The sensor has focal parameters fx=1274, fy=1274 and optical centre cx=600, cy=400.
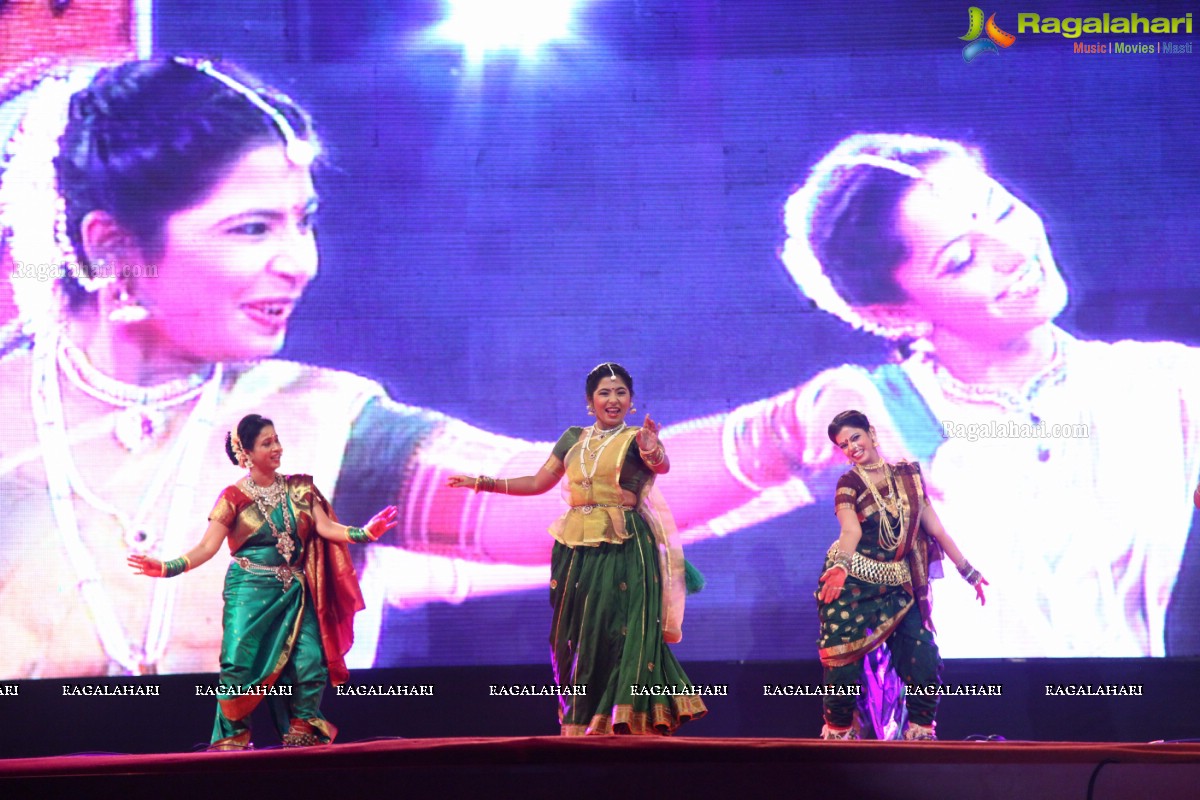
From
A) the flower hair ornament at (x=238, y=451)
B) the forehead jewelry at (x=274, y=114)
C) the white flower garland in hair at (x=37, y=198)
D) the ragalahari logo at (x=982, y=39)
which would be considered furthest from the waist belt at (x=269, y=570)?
the ragalahari logo at (x=982, y=39)

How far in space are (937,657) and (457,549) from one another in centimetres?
196

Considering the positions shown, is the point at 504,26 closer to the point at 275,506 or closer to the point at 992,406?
the point at 275,506

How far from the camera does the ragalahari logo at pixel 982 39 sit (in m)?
5.46

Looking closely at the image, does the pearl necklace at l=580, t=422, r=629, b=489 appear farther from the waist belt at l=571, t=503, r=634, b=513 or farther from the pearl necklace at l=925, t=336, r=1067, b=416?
the pearl necklace at l=925, t=336, r=1067, b=416

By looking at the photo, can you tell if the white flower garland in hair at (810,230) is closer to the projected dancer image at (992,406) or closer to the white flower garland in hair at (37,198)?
the projected dancer image at (992,406)

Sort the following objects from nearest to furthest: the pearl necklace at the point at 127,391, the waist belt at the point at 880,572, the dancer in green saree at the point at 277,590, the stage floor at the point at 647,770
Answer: the stage floor at the point at 647,770
the dancer in green saree at the point at 277,590
the waist belt at the point at 880,572
the pearl necklace at the point at 127,391

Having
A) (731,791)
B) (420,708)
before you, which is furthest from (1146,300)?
(731,791)

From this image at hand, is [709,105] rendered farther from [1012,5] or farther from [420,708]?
[420,708]

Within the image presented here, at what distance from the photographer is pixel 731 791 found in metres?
2.28

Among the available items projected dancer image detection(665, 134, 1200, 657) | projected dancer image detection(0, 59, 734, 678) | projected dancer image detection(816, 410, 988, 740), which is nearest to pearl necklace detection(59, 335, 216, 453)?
projected dancer image detection(0, 59, 734, 678)

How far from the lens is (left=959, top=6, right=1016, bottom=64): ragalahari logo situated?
5461mm

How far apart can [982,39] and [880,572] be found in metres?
2.47

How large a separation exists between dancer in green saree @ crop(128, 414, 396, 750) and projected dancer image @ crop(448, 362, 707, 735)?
Result: 0.55 meters

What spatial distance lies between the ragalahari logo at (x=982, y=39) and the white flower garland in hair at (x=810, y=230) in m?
0.42
